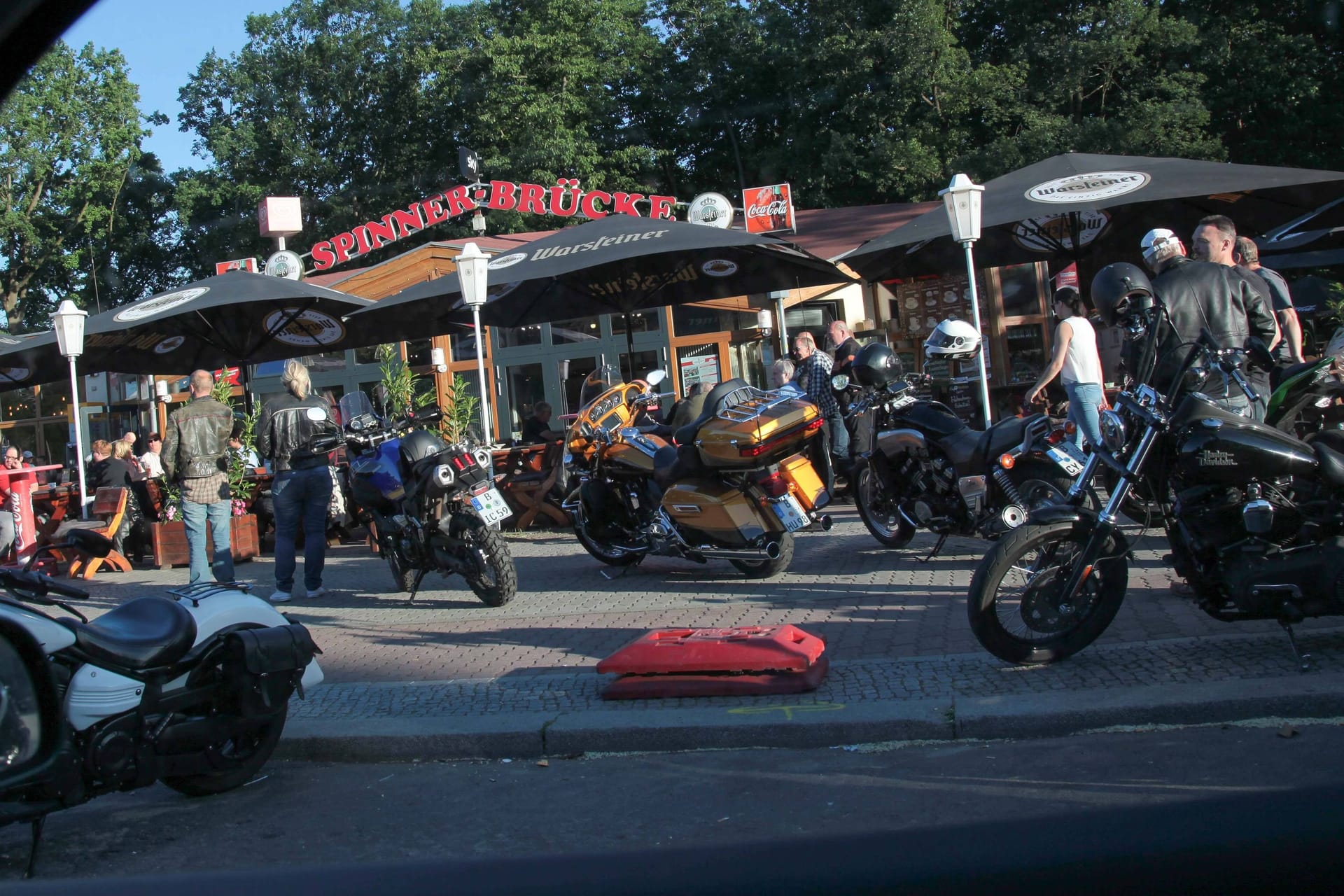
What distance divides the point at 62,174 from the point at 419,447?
120 feet

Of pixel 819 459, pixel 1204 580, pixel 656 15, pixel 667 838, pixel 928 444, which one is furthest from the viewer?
pixel 656 15

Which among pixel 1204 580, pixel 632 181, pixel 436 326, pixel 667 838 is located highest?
pixel 632 181

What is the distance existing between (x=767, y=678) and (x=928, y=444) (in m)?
3.19

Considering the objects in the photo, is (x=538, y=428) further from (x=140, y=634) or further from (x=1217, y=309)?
(x=140, y=634)

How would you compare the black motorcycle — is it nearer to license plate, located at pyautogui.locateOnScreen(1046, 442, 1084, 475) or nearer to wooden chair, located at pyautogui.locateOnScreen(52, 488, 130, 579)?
license plate, located at pyautogui.locateOnScreen(1046, 442, 1084, 475)

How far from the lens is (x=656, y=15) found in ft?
131

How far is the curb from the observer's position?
4258 mm

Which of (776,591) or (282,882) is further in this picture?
(776,591)

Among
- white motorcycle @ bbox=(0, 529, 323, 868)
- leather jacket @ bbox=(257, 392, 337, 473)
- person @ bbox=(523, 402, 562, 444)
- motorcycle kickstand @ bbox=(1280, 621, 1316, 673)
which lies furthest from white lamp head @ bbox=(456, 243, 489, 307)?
motorcycle kickstand @ bbox=(1280, 621, 1316, 673)

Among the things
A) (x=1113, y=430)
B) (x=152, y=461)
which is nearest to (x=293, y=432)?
(x=1113, y=430)

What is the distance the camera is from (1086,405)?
777 centimetres

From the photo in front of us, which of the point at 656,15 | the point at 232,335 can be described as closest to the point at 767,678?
the point at 232,335

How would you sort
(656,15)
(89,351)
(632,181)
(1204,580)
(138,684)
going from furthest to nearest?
(656,15) < (632,181) < (89,351) < (1204,580) < (138,684)

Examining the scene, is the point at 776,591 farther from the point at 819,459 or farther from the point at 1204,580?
the point at 1204,580
